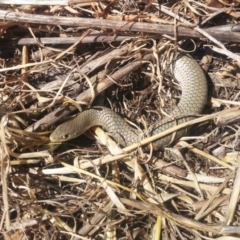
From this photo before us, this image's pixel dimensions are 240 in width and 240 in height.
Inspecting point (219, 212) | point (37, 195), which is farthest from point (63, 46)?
point (219, 212)

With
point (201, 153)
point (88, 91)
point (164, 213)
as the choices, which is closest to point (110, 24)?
point (88, 91)

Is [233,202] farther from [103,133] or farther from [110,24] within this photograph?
[110,24]

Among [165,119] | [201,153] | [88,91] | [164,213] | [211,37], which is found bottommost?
[164,213]

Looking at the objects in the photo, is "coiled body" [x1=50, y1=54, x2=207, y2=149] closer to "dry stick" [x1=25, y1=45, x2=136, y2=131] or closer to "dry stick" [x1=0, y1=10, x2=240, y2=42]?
"dry stick" [x1=25, y1=45, x2=136, y2=131]

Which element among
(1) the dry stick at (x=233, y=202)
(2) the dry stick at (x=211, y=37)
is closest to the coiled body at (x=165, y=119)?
(2) the dry stick at (x=211, y=37)

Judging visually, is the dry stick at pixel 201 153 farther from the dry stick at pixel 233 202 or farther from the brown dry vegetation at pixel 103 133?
the dry stick at pixel 233 202

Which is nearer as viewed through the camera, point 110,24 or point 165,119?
point 110,24

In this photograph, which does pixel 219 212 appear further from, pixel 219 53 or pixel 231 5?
pixel 231 5
